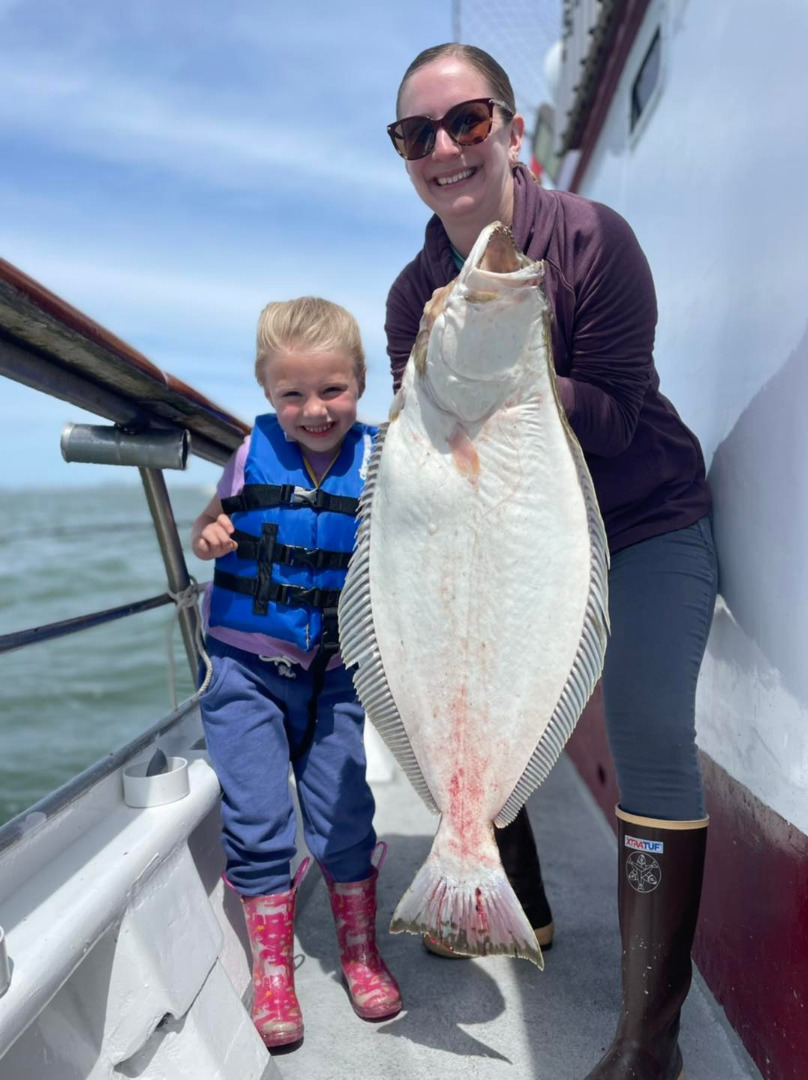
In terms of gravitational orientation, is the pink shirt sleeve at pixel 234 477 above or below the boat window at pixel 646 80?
below

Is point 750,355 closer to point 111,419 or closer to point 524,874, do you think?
point 524,874

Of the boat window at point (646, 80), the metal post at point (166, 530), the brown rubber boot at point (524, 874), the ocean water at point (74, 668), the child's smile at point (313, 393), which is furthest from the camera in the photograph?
the ocean water at point (74, 668)

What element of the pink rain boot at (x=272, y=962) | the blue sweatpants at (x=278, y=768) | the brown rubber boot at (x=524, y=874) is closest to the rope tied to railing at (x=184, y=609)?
the blue sweatpants at (x=278, y=768)

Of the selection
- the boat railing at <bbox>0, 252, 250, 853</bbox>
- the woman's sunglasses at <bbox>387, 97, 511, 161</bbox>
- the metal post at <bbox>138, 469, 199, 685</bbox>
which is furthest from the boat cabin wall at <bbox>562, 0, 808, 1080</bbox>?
the metal post at <bbox>138, 469, 199, 685</bbox>

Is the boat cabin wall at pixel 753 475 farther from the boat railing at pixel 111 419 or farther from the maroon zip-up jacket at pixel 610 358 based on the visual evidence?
the boat railing at pixel 111 419

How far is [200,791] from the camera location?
84.2 inches

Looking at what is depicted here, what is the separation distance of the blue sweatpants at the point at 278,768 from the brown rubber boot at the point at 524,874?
0.40 m

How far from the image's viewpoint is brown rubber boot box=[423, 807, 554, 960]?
8.13ft

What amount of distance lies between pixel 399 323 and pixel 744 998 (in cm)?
175

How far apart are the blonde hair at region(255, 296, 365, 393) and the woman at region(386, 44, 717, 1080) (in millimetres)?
401

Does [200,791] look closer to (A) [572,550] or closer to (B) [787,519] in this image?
(A) [572,550]

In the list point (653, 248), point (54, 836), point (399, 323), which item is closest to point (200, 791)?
point (54, 836)

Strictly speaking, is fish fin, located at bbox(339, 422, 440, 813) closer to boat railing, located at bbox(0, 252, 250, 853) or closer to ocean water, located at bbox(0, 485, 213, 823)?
boat railing, located at bbox(0, 252, 250, 853)

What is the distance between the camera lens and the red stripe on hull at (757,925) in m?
1.71
